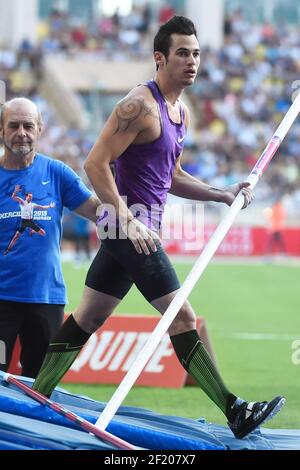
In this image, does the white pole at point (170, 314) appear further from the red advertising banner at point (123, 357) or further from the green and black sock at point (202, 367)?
the red advertising banner at point (123, 357)

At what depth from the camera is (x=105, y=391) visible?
29.8 ft

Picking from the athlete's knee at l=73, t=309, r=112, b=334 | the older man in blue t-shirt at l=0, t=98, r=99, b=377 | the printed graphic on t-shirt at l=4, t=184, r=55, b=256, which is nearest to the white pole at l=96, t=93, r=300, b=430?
the athlete's knee at l=73, t=309, r=112, b=334

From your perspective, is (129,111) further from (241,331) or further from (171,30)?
(241,331)

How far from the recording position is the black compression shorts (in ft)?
19.5

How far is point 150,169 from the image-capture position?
19.8 ft

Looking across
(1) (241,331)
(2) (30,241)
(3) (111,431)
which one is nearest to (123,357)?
(2) (30,241)

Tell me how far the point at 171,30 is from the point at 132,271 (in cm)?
129

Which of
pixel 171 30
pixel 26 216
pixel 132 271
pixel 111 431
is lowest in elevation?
pixel 111 431

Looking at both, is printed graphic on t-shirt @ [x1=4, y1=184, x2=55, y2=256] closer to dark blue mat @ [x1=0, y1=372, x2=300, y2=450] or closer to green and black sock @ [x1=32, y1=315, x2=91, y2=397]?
green and black sock @ [x1=32, y1=315, x2=91, y2=397]

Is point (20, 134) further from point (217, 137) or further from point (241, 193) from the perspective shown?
point (217, 137)

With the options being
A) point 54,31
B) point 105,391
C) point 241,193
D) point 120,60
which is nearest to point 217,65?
point 120,60

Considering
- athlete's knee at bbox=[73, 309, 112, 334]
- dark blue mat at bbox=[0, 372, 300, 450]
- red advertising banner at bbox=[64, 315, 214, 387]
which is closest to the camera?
dark blue mat at bbox=[0, 372, 300, 450]

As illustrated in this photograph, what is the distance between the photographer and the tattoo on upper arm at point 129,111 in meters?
5.86

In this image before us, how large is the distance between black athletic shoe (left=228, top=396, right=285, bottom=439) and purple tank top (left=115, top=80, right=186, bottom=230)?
1.08m
